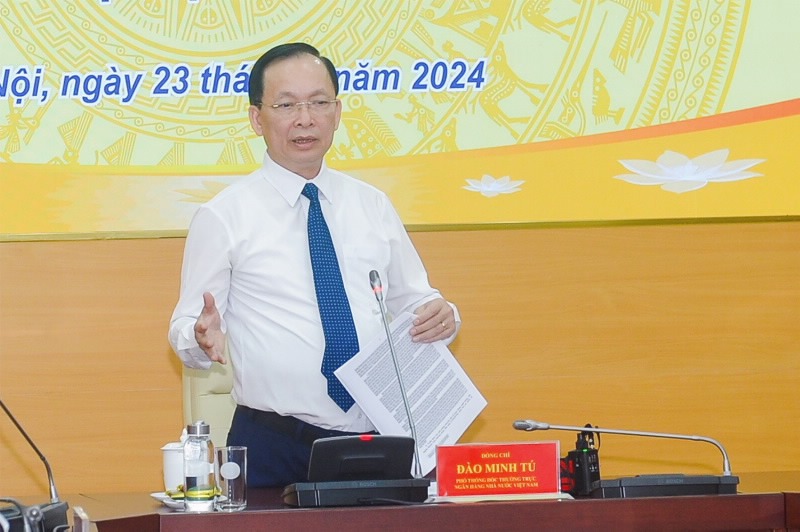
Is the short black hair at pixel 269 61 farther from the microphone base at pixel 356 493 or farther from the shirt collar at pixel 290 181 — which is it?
the microphone base at pixel 356 493

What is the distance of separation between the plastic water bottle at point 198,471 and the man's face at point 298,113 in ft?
2.65

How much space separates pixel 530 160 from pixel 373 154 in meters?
0.50

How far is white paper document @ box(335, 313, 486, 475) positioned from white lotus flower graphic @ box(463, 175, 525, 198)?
4.10 feet

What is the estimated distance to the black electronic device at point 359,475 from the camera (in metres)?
1.88

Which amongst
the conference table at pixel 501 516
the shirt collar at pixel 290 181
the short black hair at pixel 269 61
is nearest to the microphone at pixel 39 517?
the conference table at pixel 501 516

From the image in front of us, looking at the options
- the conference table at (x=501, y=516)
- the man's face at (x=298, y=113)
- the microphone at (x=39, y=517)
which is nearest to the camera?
the microphone at (x=39, y=517)

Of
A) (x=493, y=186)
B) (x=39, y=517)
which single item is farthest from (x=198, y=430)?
(x=493, y=186)

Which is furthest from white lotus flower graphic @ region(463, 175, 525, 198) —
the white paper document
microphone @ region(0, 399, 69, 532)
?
microphone @ region(0, 399, 69, 532)

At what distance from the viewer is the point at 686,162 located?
11.8 feet

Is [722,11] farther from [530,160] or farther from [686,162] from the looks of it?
→ [530,160]

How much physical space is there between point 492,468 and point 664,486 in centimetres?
30

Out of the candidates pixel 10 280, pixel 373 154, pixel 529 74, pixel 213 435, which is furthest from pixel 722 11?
pixel 10 280

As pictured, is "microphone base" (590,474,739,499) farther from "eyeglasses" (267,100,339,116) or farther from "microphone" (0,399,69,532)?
"eyeglasses" (267,100,339,116)

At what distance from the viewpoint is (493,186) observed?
356 cm
